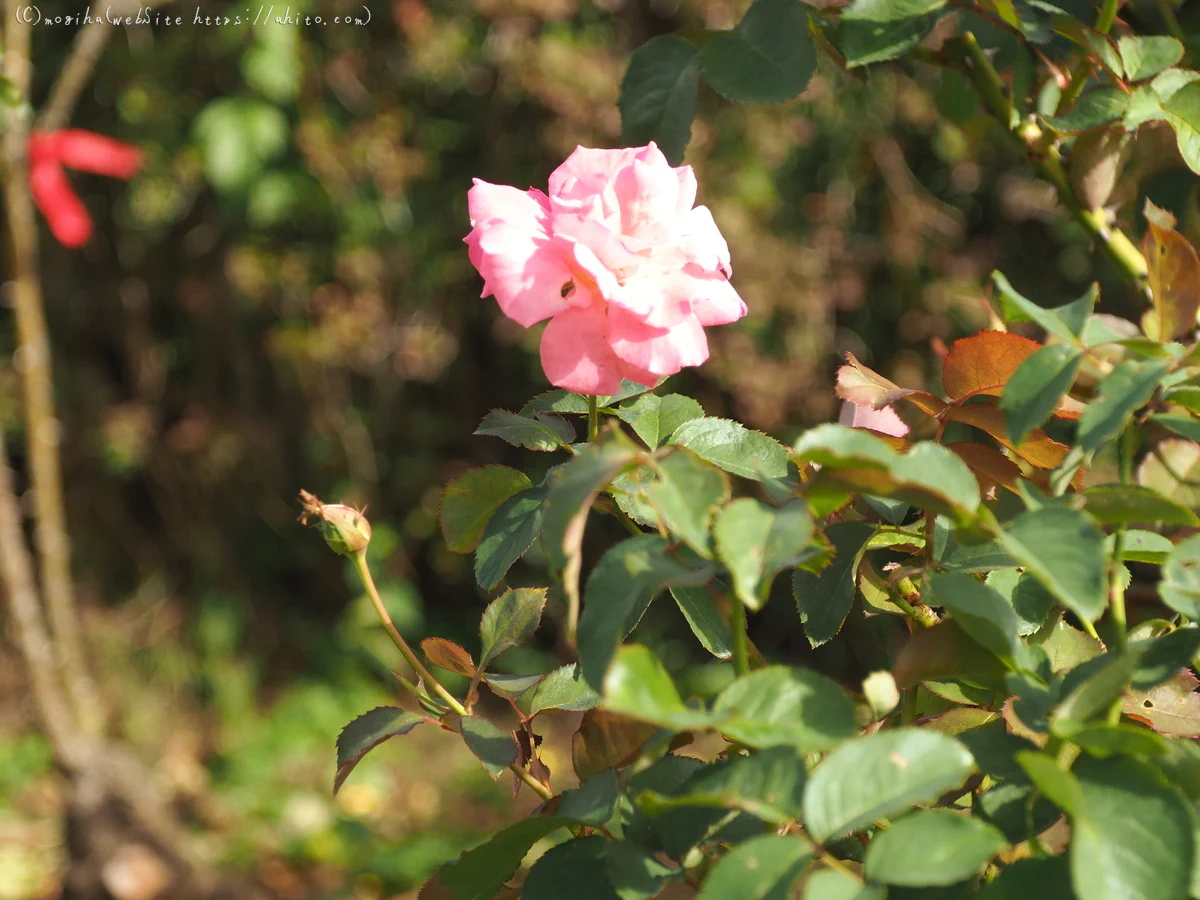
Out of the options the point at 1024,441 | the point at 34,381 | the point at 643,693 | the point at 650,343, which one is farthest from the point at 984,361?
the point at 34,381

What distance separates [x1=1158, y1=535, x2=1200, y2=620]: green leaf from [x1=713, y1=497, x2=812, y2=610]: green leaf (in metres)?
0.11

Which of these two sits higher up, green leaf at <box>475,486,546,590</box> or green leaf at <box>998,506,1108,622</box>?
green leaf at <box>998,506,1108,622</box>

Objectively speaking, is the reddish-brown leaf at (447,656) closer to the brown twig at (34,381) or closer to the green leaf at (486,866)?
the green leaf at (486,866)

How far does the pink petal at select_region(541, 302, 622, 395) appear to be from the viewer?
50 centimetres

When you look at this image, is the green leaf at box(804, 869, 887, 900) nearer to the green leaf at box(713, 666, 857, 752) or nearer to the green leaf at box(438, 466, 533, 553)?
the green leaf at box(713, 666, 857, 752)

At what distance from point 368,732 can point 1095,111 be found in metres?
0.50

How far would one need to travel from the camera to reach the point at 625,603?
14.0 inches

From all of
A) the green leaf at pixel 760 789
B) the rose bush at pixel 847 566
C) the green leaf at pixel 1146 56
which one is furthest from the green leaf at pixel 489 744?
the green leaf at pixel 1146 56

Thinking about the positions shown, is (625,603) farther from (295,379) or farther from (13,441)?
(13,441)

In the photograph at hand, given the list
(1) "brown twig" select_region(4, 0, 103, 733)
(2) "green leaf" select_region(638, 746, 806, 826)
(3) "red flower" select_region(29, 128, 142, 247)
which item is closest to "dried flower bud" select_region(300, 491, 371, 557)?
(2) "green leaf" select_region(638, 746, 806, 826)

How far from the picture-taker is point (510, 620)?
556 mm

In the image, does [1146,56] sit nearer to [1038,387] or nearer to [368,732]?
[1038,387]

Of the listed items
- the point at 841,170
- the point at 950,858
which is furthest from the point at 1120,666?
the point at 841,170

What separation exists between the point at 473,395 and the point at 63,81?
1.40 m
